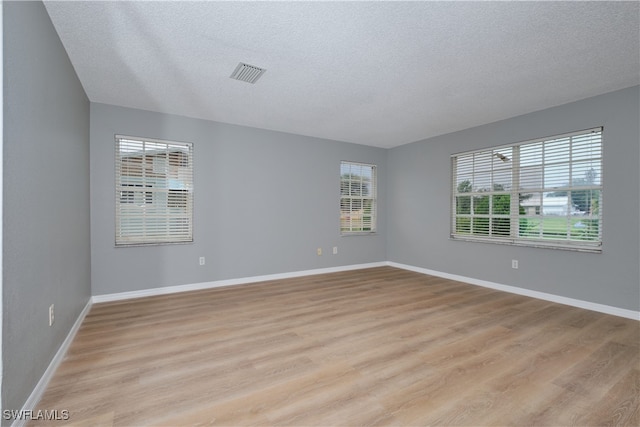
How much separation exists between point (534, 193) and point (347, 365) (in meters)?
3.65

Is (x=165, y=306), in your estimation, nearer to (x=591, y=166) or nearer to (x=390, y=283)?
(x=390, y=283)

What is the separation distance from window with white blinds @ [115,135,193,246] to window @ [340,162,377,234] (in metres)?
2.86

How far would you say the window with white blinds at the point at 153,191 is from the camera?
382 cm

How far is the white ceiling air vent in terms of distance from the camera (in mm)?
2779

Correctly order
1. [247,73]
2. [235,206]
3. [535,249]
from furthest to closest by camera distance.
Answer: [235,206]
[535,249]
[247,73]

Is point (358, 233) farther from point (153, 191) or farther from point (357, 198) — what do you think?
point (153, 191)

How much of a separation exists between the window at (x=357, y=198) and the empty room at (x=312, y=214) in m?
0.07

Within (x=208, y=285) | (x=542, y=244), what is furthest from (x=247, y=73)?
(x=542, y=244)

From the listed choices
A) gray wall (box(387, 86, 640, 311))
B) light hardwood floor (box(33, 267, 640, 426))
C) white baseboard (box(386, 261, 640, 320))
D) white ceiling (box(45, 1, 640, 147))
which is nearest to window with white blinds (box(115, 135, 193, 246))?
white ceiling (box(45, 1, 640, 147))

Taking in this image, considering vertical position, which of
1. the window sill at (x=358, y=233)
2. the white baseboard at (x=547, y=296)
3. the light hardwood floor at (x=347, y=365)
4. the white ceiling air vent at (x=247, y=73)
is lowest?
the light hardwood floor at (x=347, y=365)

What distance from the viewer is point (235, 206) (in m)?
4.57

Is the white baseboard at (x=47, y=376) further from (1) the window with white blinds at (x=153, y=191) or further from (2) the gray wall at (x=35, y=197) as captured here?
(1) the window with white blinds at (x=153, y=191)

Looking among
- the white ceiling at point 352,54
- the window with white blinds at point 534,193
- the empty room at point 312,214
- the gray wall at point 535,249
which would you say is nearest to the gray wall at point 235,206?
the empty room at point 312,214

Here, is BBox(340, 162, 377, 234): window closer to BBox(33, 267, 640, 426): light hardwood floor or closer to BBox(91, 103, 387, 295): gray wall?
BBox(91, 103, 387, 295): gray wall
